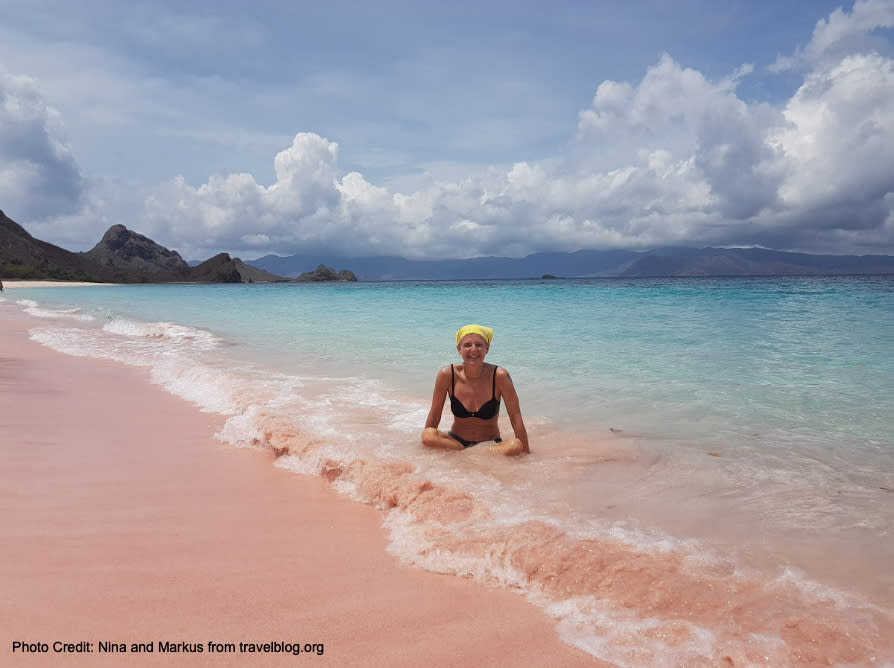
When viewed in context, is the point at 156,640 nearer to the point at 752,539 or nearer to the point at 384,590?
the point at 384,590

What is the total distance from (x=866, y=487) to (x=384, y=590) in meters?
3.79

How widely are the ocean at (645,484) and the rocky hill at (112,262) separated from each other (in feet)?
350

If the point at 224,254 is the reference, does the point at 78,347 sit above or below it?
below

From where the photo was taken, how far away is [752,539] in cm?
321

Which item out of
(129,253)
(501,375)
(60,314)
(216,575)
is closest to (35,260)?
(129,253)

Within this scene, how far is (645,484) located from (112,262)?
186m

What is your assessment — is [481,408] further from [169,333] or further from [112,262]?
[112,262]

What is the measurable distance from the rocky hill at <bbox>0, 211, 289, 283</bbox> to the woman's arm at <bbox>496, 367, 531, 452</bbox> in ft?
357

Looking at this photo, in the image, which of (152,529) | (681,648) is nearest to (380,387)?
(152,529)

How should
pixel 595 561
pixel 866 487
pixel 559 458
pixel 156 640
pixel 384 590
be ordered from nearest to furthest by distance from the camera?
pixel 156 640, pixel 384 590, pixel 595 561, pixel 866 487, pixel 559 458

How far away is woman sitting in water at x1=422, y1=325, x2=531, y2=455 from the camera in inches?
187

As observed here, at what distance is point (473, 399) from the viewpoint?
16.4 ft

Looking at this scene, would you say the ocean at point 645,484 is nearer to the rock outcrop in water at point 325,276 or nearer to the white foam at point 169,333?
the white foam at point 169,333

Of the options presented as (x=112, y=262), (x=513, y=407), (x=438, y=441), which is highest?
(x=112, y=262)
